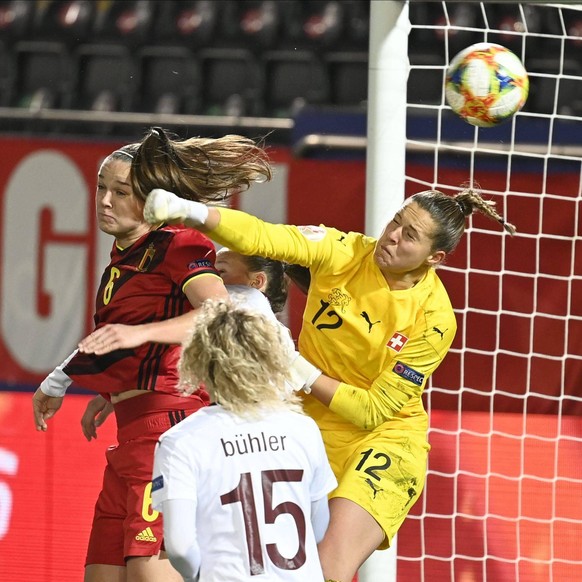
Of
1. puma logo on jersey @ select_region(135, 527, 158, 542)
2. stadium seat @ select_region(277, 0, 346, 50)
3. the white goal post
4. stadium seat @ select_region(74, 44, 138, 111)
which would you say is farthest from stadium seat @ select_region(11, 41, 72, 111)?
puma logo on jersey @ select_region(135, 527, 158, 542)

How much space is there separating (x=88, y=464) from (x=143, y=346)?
176 cm

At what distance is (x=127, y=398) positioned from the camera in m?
3.28

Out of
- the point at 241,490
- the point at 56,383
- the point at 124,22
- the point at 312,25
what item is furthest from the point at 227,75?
the point at 241,490

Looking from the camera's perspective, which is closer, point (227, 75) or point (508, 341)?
point (508, 341)

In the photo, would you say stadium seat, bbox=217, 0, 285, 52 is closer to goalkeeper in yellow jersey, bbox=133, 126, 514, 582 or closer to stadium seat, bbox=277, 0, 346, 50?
stadium seat, bbox=277, 0, 346, 50

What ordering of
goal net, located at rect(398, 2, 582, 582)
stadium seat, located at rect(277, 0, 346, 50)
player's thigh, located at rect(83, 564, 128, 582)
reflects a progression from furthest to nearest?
stadium seat, located at rect(277, 0, 346, 50)
goal net, located at rect(398, 2, 582, 582)
player's thigh, located at rect(83, 564, 128, 582)

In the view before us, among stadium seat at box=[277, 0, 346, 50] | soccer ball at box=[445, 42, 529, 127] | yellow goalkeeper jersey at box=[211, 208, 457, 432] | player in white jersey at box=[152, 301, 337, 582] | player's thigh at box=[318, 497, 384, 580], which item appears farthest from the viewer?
stadium seat at box=[277, 0, 346, 50]

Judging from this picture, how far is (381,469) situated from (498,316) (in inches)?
102

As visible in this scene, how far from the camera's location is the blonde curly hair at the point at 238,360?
8.33ft

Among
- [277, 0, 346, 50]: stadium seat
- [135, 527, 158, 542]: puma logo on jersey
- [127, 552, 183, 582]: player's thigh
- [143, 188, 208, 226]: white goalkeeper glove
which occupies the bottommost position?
[127, 552, 183, 582]: player's thigh

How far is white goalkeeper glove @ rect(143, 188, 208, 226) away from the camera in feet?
9.43

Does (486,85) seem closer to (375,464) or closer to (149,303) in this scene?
(375,464)

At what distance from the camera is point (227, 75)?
9.52 m

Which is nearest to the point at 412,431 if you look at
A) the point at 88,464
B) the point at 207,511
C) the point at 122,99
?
the point at 207,511
